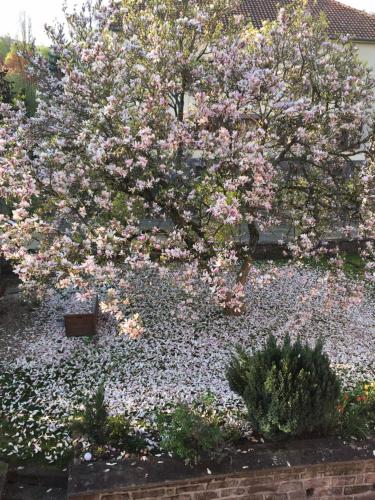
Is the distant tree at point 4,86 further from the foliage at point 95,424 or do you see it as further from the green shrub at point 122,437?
the green shrub at point 122,437

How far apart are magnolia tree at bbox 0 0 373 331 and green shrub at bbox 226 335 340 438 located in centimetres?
190

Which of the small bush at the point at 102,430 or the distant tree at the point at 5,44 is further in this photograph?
the distant tree at the point at 5,44

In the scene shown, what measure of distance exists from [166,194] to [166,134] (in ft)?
3.14

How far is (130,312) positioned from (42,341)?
1.88m

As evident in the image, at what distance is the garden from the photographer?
634cm

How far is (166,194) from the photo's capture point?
285 inches

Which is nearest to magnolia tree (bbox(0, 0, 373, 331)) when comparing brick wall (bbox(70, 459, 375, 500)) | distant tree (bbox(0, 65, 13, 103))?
brick wall (bbox(70, 459, 375, 500))

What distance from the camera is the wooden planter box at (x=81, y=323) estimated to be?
8.15 metres

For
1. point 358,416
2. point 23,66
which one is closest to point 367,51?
point 23,66

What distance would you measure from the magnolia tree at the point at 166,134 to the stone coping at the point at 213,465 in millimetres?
1948

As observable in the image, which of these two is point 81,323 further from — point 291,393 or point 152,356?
point 291,393

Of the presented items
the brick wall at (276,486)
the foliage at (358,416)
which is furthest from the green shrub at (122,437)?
the foliage at (358,416)

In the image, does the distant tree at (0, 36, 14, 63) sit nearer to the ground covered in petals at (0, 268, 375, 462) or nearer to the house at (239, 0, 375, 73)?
the house at (239, 0, 375, 73)

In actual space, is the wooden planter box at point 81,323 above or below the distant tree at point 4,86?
below
